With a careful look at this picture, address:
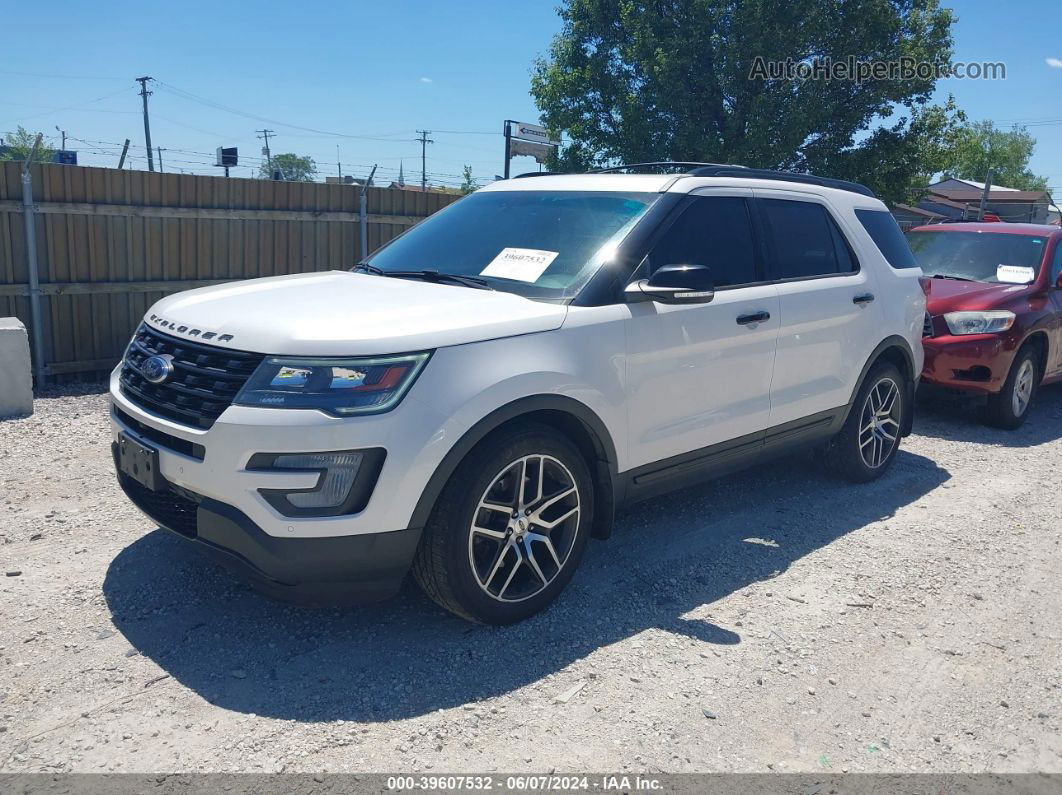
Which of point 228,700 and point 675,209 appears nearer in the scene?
point 228,700

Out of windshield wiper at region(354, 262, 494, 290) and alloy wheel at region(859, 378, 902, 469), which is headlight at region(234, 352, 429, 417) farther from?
alloy wheel at region(859, 378, 902, 469)

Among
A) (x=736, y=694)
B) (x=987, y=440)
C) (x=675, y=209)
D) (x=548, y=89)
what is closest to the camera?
(x=736, y=694)

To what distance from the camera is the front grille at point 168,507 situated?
3363 millimetres

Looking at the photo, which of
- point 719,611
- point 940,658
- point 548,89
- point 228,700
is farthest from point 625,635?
point 548,89

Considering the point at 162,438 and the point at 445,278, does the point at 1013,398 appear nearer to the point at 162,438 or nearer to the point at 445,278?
the point at 445,278

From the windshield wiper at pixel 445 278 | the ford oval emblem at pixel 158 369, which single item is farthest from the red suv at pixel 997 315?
the ford oval emblem at pixel 158 369

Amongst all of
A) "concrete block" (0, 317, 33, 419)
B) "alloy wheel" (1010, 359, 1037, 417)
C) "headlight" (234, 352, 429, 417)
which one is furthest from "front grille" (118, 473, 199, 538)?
"alloy wheel" (1010, 359, 1037, 417)

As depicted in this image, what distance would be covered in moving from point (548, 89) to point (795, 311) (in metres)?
19.2

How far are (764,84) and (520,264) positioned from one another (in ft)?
53.7

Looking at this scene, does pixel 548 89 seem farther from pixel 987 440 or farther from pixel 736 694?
pixel 736 694

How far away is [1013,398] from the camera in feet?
25.2

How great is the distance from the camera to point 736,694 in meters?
3.27

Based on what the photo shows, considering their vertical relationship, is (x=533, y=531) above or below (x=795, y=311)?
below

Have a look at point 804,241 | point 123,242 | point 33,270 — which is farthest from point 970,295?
point 33,270
